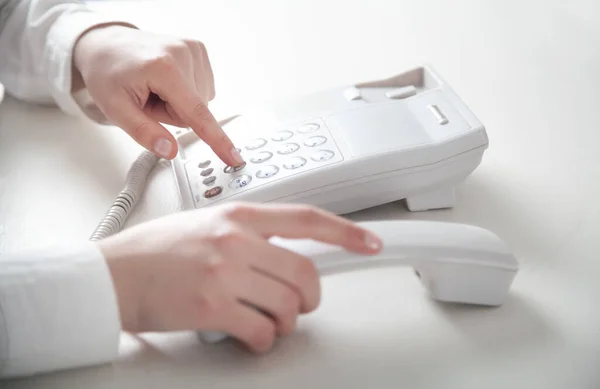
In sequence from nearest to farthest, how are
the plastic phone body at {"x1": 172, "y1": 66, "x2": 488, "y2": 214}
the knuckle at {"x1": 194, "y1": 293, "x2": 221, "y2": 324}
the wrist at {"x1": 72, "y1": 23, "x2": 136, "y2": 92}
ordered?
the knuckle at {"x1": 194, "y1": 293, "x2": 221, "y2": 324} < the plastic phone body at {"x1": 172, "y1": 66, "x2": 488, "y2": 214} < the wrist at {"x1": 72, "y1": 23, "x2": 136, "y2": 92}

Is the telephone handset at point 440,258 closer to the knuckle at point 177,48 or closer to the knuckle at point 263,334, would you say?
the knuckle at point 263,334

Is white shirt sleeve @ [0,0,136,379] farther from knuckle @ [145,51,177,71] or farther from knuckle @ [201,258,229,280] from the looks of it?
knuckle @ [145,51,177,71]

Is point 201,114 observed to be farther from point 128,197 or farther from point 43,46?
point 43,46

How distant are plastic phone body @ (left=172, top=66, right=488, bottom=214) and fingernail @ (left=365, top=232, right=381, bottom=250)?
0.09 meters

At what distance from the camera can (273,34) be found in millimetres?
863

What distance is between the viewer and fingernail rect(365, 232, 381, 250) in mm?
397

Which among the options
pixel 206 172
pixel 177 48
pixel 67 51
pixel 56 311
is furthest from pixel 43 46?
pixel 56 311

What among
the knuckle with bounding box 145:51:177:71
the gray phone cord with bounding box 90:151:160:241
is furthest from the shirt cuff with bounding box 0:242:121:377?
the knuckle with bounding box 145:51:177:71

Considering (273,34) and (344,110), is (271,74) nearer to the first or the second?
(273,34)

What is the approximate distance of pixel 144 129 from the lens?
551 millimetres

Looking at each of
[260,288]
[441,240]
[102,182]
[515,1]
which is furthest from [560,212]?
[515,1]

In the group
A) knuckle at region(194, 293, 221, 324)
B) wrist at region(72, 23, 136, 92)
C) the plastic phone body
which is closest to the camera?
Answer: knuckle at region(194, 293, 221, 324)

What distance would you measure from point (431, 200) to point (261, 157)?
0.45 ft

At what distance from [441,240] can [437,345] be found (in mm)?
65
